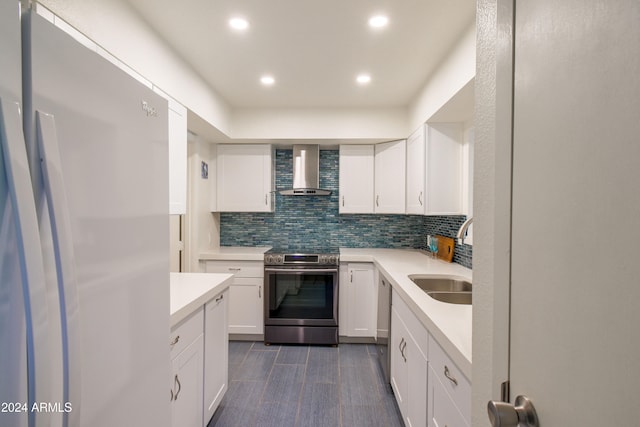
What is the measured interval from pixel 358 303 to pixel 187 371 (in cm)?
186

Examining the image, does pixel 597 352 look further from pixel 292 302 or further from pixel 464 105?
pixel 292 302

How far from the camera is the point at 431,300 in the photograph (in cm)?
140

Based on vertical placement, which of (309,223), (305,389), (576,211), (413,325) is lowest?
(305,389)

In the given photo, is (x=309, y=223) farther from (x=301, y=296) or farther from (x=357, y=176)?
(x=301, y=296)

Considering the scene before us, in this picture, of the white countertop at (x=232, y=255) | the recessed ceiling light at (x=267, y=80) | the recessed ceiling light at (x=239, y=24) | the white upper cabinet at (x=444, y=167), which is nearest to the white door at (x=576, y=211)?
the recessed ceiling light at (x=239, y=24)

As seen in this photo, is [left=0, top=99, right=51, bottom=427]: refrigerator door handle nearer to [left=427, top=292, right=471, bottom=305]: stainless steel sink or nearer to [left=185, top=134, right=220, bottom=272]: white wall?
[left=427, top=292, right=471, bottom=305]: stainless steel sink

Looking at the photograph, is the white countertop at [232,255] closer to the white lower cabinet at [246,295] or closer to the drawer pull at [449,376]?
the white lower cabinet at [246,295]

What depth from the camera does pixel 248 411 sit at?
6.27ft

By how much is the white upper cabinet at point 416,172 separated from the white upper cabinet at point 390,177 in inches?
4.6

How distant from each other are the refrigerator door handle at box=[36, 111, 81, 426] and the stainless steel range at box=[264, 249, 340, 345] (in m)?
2.31

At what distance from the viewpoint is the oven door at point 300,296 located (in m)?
2.84

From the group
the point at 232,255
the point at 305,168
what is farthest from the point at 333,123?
the point at 232,255

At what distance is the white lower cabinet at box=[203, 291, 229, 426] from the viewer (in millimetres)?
1589

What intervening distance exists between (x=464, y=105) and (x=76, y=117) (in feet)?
6.82
